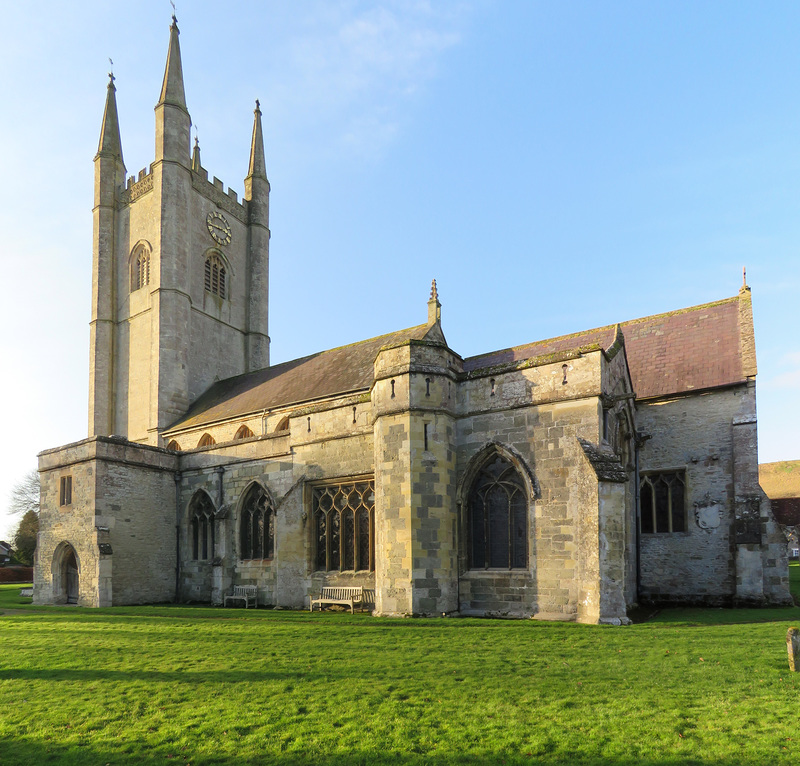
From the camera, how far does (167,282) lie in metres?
32.9

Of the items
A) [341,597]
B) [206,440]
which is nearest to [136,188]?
[206,440]

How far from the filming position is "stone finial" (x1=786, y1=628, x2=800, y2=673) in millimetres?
8344

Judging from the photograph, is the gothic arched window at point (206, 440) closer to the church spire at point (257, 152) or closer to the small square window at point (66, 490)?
the small square window at point (66, 490)

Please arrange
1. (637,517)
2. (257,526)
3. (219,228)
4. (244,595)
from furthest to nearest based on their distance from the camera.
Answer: (219,228) → (257,526) → (637,517) → (244,595)

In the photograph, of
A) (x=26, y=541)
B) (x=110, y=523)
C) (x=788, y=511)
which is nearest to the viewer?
(x=110, y=523)

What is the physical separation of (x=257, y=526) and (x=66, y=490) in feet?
23.4

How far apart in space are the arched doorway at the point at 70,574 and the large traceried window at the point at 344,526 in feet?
31.3

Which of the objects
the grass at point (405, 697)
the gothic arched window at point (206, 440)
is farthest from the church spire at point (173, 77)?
the grass at point (405, 697)

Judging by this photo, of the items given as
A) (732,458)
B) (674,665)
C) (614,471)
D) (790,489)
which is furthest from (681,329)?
(790,489)

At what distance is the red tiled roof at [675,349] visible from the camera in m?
20.5

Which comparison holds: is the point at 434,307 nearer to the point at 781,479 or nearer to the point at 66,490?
the point at 66,490

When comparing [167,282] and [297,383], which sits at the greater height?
[167,282]

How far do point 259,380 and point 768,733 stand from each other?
27.7 metres

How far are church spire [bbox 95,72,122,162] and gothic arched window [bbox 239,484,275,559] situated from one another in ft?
89.3
